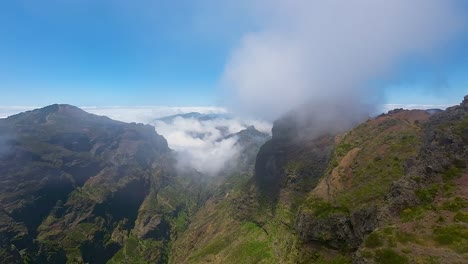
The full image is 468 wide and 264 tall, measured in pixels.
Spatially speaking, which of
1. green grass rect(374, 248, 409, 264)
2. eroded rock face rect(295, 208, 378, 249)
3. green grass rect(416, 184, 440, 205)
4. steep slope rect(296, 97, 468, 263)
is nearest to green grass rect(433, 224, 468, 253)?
steep slope rect(296, 97, 468, 263)

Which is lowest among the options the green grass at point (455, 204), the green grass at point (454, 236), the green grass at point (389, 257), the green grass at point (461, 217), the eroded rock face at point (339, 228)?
the eroded rock face at point (339, 228)

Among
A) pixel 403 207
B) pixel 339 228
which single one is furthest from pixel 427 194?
pixel 339 228

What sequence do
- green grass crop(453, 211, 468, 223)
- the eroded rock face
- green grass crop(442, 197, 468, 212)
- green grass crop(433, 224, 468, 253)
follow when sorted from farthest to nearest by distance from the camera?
the eroded rock face, green grass crop(442, 197, 468, 212), green grass crop(453, 211, 468, 223), green grass crop(433, 224, 468, 253)

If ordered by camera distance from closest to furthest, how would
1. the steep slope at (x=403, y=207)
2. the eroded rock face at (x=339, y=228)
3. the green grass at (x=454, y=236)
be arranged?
the green grass at (x=454, y=236)
the steep slope at (x=403, y=207)
the eroded rock face at (x=339, y=228)

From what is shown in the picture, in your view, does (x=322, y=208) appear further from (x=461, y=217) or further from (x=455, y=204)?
(x=461, y=217)

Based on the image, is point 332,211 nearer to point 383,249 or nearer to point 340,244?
point 340,244

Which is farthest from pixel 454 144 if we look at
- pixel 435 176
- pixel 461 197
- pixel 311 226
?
pixel 311 226

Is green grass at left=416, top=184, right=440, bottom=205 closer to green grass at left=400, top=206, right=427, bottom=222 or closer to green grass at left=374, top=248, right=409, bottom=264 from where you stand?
green grass at left=400, top=206, right=427, bottom=222

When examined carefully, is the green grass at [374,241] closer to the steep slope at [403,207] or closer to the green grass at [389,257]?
the steep slope at [403,207]

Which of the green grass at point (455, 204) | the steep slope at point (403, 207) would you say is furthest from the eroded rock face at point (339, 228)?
the green grass at point (455, 204)

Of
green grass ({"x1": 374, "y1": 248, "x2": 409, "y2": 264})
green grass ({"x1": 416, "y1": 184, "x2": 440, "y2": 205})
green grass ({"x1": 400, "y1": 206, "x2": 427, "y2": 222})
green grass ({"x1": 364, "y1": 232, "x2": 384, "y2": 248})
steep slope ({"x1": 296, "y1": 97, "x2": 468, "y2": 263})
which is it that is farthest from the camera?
green grass ({"x1": 416, "y1": 184, "x2": 440, "y2": 205})

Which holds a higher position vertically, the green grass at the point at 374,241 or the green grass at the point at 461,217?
the green grass at the point at 461,217
